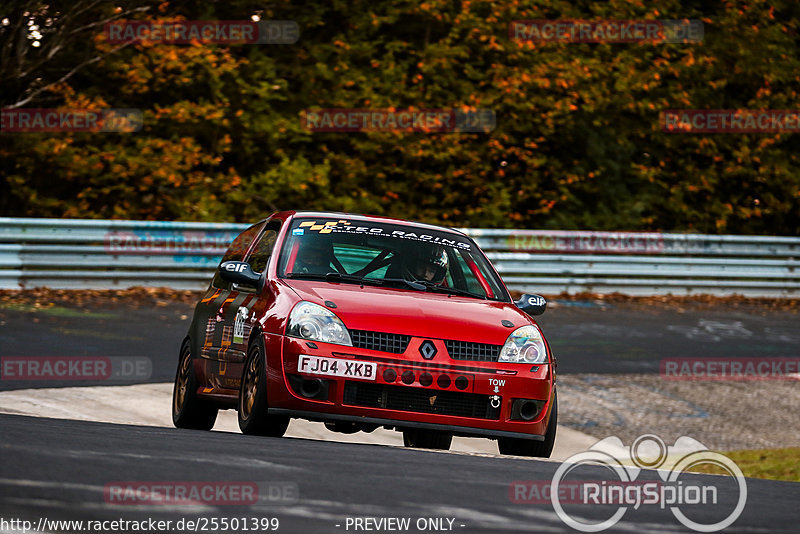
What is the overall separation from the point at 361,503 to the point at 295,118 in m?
20.2

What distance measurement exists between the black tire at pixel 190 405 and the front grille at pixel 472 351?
2.12 m

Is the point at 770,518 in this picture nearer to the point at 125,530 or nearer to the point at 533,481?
the point at 533,481

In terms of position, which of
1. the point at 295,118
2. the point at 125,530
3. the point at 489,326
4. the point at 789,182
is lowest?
the point at 789,182

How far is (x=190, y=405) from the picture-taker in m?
9.09

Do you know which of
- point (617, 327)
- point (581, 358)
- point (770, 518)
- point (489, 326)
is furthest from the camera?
point (617, 327)

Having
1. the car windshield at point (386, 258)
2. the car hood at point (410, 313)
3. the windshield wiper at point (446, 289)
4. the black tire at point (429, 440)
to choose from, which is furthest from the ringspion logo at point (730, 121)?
the car hood at point (410, 313)

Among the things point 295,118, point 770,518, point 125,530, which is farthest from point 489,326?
point 295,118

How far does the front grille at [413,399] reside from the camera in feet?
24.9

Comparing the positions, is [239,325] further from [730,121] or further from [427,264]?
[730,121]

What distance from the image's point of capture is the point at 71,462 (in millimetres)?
5363

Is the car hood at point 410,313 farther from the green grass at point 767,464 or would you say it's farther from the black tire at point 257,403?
the green grass at point 767,464

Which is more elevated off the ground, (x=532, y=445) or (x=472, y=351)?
(x=472, y=351)

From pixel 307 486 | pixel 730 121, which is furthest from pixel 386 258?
pixel 730 121

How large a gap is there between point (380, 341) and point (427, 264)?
144cm
